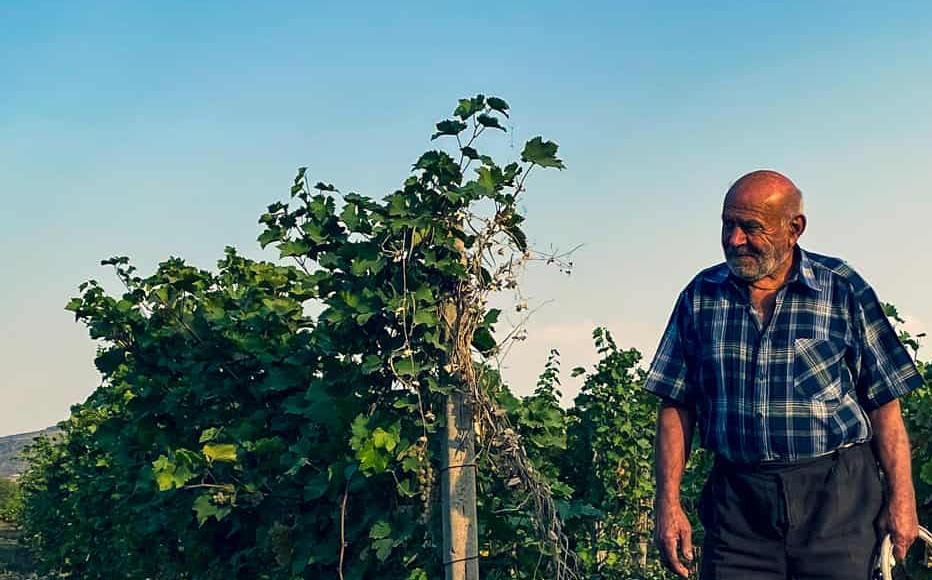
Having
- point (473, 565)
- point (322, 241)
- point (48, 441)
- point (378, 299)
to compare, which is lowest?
point (473, 565)

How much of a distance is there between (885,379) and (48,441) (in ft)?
80.7

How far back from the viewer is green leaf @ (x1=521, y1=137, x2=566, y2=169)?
4.86m

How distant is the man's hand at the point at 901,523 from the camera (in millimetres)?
3613

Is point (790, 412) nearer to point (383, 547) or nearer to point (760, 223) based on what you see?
point (760, 223)

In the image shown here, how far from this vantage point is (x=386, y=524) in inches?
218

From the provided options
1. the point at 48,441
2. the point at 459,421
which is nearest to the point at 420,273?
the point at 459,421

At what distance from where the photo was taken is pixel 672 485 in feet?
12.6

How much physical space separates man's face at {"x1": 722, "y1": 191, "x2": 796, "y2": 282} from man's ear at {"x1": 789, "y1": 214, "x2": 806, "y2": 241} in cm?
2

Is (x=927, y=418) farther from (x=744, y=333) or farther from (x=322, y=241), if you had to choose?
(x=322, y=241)

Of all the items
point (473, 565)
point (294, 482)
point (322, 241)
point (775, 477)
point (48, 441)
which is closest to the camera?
point (775, 477)

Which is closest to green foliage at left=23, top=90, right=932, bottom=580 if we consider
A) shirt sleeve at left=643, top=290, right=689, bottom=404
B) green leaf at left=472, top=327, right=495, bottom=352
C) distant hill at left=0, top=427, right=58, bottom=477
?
green leaf at left=472, top=327, right=495, bottom=352

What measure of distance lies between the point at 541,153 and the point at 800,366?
160 cm

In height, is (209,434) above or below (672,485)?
above

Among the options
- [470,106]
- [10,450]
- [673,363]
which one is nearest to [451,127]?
[470,106]
